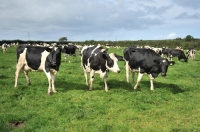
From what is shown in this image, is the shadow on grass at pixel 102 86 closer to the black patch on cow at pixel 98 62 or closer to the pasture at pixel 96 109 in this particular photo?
the pasture at pixel 96 109

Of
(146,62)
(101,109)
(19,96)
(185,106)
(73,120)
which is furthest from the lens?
(146,62)

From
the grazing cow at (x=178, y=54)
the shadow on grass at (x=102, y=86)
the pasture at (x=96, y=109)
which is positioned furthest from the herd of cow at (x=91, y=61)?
the grazing cow at (x=178, y=54)

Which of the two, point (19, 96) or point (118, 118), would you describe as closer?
point (118, 118)

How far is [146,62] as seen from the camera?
1352cm

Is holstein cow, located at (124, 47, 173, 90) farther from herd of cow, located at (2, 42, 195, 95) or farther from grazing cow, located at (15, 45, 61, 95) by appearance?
grazing cow, located at (15, 45, 61, 95)

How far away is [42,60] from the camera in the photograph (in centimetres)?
1219

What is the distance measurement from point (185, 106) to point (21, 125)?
23.3 feet

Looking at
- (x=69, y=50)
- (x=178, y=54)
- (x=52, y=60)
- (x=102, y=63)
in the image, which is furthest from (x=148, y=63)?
(x=178, y=54)

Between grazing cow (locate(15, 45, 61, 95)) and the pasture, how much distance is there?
1.11 m

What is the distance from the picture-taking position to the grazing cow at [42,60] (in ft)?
39.2

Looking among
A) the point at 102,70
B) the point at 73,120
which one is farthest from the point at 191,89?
the point at 73,120

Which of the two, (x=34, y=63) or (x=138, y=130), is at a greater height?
(x=34, y=63)

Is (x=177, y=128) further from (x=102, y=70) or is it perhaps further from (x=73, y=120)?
(x=102, y=70)

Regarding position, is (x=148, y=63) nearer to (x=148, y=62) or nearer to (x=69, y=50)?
(x=148, y=62)
